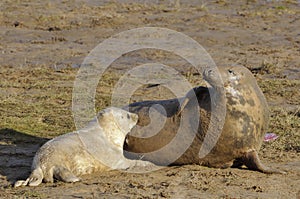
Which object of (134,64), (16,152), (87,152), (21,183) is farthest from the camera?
(134,64)

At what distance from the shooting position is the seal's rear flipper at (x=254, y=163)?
268 inches

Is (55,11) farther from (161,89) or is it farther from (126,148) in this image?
(126,148)

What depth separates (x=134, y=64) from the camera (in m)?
14.2

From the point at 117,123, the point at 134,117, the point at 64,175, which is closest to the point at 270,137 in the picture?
the point at 134,117

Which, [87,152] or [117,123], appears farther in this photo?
[117,123]

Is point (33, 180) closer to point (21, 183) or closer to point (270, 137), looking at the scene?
point (21, 183)

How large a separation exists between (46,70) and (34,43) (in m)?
3.37

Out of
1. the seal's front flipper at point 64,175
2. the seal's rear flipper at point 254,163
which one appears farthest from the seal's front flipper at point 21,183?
the seal's rear flipper at point 254,163

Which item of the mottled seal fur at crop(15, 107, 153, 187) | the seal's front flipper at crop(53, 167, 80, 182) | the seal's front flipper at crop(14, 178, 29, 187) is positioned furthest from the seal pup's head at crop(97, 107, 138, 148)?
the seal's front flipper at crop(14, 178, 29, 187)

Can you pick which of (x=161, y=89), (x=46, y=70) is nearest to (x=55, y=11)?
(x=46, y=70)

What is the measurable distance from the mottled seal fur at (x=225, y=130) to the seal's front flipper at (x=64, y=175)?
88 cm

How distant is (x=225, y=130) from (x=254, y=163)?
1.46 feet

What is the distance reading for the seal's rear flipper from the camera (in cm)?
681

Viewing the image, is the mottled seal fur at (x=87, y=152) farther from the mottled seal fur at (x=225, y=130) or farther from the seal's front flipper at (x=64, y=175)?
the mottled seal fur at (x=225, y=130)
